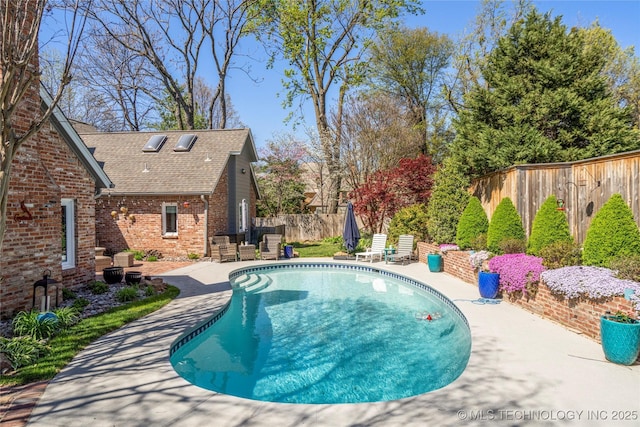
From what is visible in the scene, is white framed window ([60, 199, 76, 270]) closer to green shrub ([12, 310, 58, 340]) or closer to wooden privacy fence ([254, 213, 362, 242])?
green shrub ([12, 310, 58, 340])

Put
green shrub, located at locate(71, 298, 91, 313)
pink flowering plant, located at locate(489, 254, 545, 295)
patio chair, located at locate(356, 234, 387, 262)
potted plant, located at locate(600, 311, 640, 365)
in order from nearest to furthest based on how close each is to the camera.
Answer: potted plant, located at locate(600, 311, 640, 365) < green shrub, located at locate(71, 298, 91, 313) < pink flowering plant, located at locate(489, 254, 545, 295) < patio chair, located at locate(356, 234, 387, 262)

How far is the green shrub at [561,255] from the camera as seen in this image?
8.01 metres

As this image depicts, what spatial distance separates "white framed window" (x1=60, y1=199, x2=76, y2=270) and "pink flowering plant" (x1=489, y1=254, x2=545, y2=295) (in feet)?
34.4

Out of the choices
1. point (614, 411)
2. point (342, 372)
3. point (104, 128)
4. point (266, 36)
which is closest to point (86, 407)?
point (342, 372)

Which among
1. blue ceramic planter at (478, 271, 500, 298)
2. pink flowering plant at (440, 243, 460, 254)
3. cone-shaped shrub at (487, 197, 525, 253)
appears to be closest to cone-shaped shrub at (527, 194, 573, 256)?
blue ceramic planter at (478, 271, 500, 298)

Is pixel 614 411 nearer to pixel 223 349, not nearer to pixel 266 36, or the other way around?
pixel 223 349

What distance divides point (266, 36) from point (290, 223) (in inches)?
536

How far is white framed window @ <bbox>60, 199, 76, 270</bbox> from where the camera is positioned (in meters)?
10.1

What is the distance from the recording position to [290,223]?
2422 centimetres

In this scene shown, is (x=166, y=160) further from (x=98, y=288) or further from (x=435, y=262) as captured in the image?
(x=435, y=262)

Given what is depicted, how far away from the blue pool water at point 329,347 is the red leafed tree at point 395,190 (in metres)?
7.27

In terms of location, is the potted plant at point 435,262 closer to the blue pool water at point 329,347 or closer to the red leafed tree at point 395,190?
the blue pool water at point 329,347

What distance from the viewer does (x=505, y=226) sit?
10.9 meters

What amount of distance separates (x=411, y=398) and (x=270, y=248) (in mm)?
13042
